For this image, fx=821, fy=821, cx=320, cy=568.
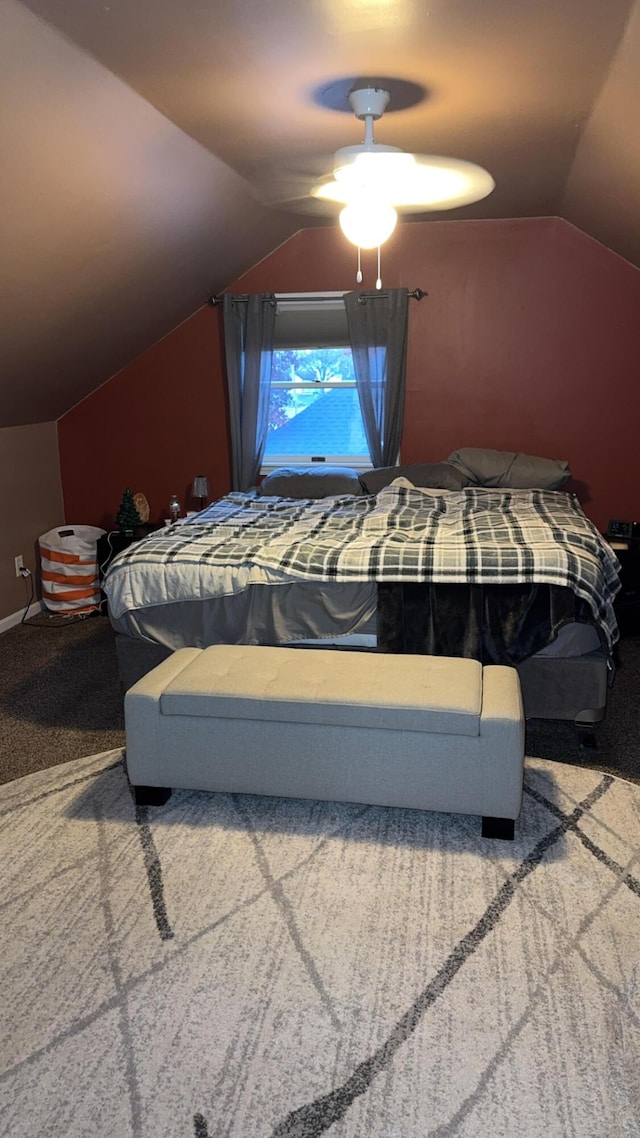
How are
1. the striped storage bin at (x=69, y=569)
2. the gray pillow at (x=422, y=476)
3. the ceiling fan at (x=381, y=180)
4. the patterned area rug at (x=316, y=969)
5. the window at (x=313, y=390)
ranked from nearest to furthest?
the patterned area rug at (x=316, y=969) < the ceiling fan at (x=381, y=180) < the gray pillow at (x=422, y=476) < the striped storage bin at (x=69, y=569) < the window at (x=313, y=390)

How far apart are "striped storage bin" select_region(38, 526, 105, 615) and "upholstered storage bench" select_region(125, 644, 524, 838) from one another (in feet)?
7.62

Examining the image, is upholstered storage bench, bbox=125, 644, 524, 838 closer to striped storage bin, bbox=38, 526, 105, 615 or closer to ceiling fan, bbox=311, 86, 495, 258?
ceiling fan, bbox=311, 86, 495, 258

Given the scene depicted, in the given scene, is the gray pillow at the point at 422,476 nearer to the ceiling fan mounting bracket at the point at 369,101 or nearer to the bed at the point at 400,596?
the bed at the point at 400,596

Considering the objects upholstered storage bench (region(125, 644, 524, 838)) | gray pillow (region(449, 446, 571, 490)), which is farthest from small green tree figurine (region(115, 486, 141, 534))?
upholstered storage bench (region(125, 644, 524, 838))

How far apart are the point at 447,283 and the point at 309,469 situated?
139 cm

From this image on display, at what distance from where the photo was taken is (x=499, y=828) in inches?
94.7

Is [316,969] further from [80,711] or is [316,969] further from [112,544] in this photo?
[112,544]

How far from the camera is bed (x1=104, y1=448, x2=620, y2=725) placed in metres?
2.97

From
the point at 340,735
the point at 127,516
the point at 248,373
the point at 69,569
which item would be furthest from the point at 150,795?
the point at 248,373

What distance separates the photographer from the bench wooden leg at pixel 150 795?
8.60 ft

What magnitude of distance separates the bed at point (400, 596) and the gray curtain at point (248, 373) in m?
1.63

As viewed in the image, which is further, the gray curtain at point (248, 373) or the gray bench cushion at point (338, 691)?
the gray curtain at point (248, 373)

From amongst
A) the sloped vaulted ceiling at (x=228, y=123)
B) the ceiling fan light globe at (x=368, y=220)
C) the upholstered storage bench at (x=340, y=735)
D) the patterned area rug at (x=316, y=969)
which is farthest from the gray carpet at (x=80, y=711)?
the ceiling fan light globe at (x=368, y=220)

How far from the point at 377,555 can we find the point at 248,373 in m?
2.31
